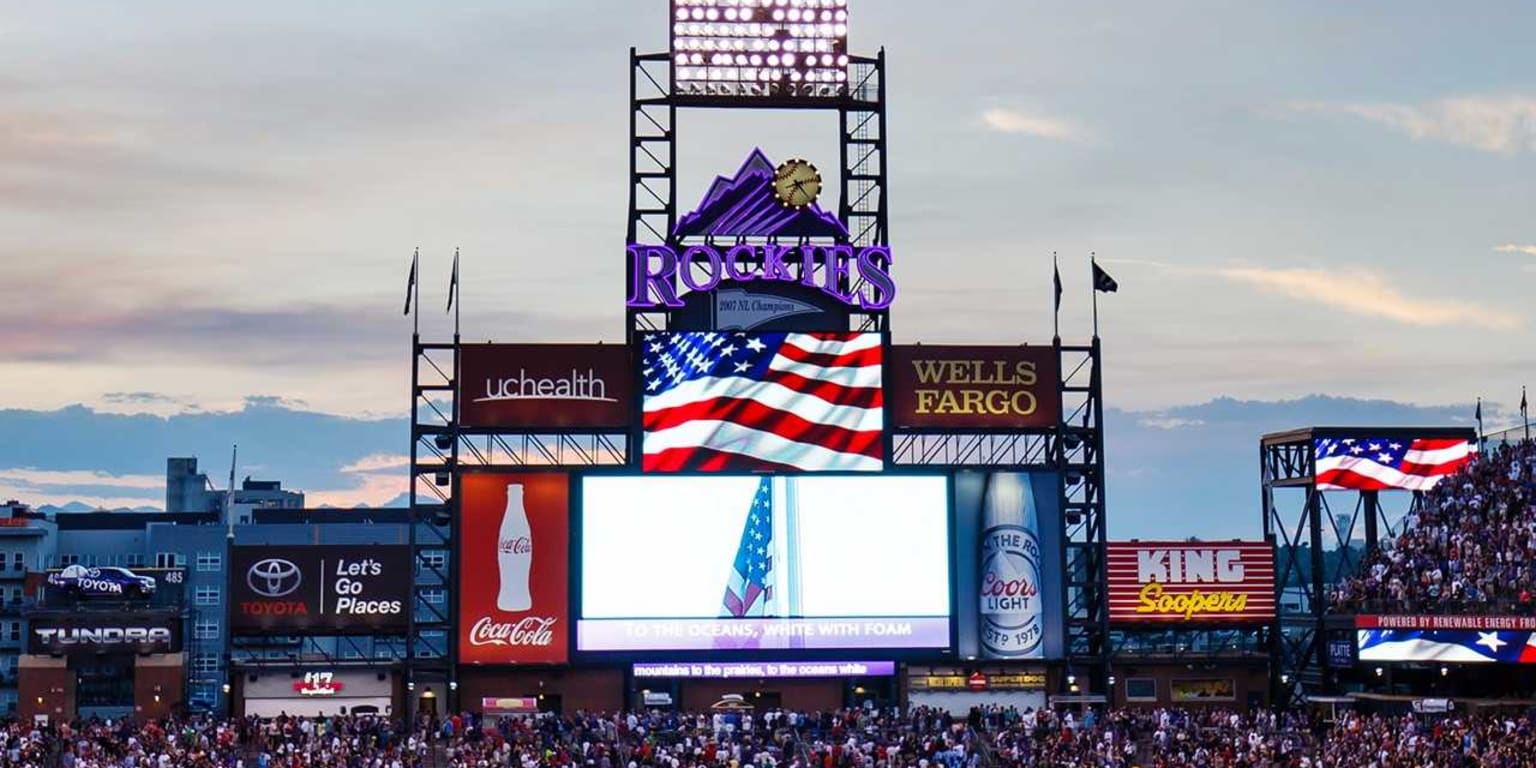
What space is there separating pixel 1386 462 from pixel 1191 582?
889 cm

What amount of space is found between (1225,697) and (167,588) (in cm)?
3839

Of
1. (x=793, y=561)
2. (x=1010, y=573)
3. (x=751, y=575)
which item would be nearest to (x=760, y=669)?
(x=751, y=575)

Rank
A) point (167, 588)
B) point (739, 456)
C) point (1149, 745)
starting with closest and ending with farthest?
point (1149, 745) < point (739, 456) < point (167, 588)

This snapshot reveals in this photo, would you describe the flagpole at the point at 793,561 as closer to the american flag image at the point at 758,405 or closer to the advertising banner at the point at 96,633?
the american flag image at the point at 758,405

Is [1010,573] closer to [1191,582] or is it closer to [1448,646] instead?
[1191,582]

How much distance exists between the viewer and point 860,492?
209 ft

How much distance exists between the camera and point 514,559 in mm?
62625

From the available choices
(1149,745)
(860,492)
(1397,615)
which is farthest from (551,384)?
(1397,615)

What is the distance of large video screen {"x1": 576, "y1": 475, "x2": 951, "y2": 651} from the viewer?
6231 cm

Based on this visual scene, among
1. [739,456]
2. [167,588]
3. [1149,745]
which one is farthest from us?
[167,588]

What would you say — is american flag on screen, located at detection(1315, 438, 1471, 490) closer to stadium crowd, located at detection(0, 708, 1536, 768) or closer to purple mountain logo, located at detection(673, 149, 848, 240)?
stadium crowd, located at detection(0, 708, 1536, 768)

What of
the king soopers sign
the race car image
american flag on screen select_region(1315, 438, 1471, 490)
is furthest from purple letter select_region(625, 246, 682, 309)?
american flag on screen select_region(1315, 438, 1471, 490)

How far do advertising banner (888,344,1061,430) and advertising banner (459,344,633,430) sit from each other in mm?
8927

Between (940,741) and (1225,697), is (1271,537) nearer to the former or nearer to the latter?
(1225,697)
